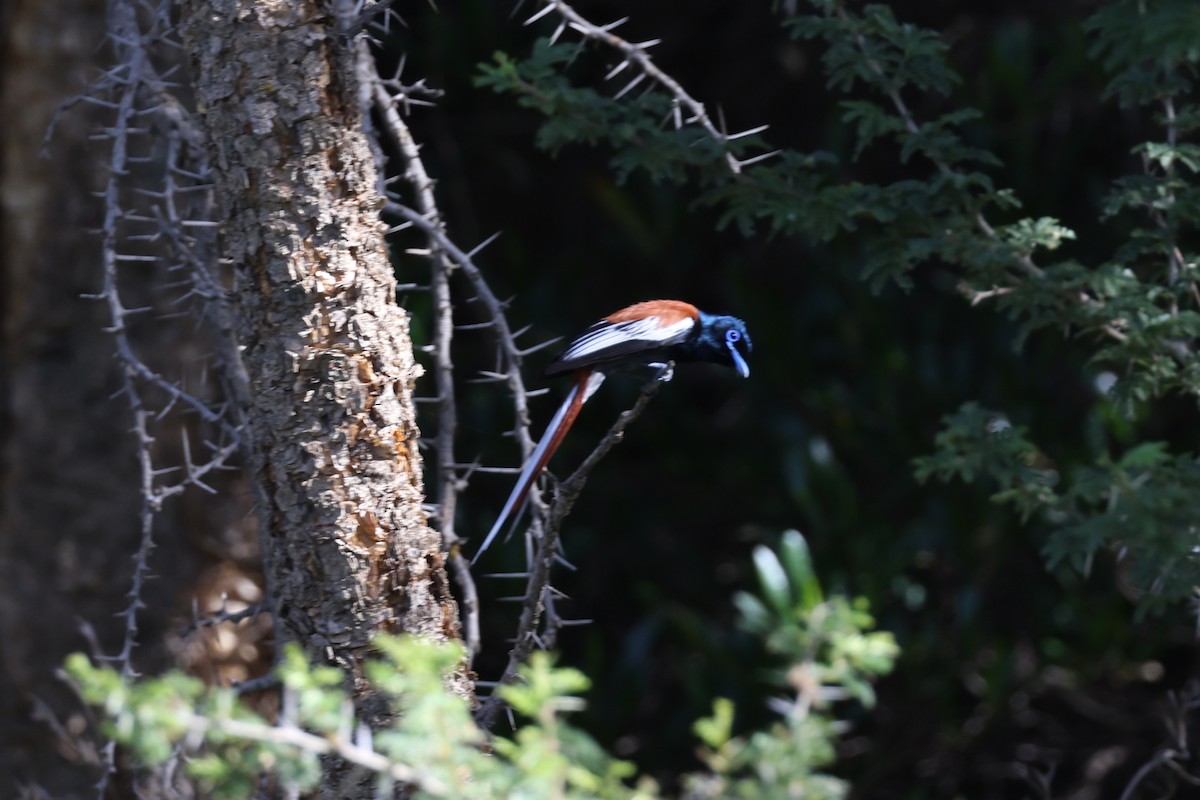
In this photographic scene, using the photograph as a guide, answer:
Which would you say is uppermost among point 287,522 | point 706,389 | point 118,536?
point 287,522

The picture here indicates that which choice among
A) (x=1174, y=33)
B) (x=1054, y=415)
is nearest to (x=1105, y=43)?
(x=1174, y=33)

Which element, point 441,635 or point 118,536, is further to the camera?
point 118,536

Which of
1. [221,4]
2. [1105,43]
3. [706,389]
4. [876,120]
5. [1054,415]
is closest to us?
[221,4]

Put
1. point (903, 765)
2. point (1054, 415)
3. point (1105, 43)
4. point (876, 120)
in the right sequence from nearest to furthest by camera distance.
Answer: point (1105, 43)
point (876, 120)
point (1054, 415)
point (903, 765)

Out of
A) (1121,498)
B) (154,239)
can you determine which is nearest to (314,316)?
(154,239)

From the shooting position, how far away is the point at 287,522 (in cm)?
244

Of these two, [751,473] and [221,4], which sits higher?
[221,4]

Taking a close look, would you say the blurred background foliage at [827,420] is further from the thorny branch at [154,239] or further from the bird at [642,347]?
the thorny branch at [154,239]

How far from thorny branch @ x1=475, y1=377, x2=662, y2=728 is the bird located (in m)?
0.57

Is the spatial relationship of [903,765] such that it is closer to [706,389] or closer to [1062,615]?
[1062,615]

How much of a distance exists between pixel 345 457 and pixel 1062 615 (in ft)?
14.2

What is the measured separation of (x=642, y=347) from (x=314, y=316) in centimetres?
130

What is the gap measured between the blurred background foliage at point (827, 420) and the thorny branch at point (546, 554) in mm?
2930

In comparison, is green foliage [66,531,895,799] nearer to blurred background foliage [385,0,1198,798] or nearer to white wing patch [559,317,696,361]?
white wing patch [559,317,696,361]
